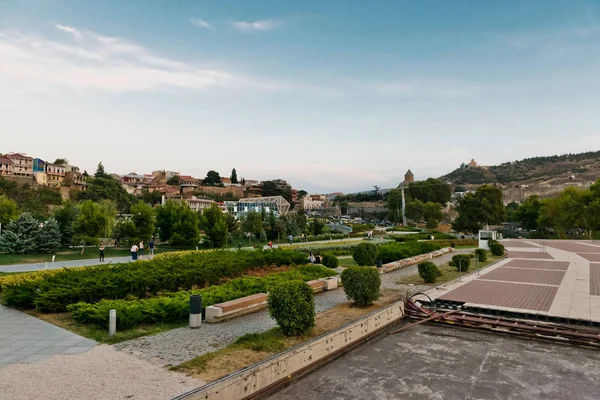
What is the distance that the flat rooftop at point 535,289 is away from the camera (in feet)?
34.7

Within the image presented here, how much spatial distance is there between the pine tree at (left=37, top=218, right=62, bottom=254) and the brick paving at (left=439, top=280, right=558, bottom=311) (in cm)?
2516

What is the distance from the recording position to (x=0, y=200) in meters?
36.1

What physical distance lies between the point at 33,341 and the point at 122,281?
3361mm

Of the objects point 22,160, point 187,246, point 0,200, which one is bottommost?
point 187,246

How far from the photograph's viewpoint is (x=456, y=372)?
637 cm

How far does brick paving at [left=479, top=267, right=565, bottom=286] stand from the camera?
15.4 metres

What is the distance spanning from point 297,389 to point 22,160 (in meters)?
106

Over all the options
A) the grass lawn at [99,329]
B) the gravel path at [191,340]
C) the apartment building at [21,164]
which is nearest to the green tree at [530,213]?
the gravel path at [191,340]

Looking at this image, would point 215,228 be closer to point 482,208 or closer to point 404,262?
point 404,262

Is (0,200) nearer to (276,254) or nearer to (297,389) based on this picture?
(276,254)

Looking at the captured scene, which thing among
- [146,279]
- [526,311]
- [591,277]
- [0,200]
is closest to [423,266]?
[526,311]

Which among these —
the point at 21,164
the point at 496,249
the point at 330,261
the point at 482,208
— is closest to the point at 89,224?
the point at 330,261

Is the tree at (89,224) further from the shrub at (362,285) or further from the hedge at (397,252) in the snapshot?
the shrub at (362,285)

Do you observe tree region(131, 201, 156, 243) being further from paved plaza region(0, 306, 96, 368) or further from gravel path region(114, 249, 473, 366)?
gravel path region(114, 249, 473, 366)
